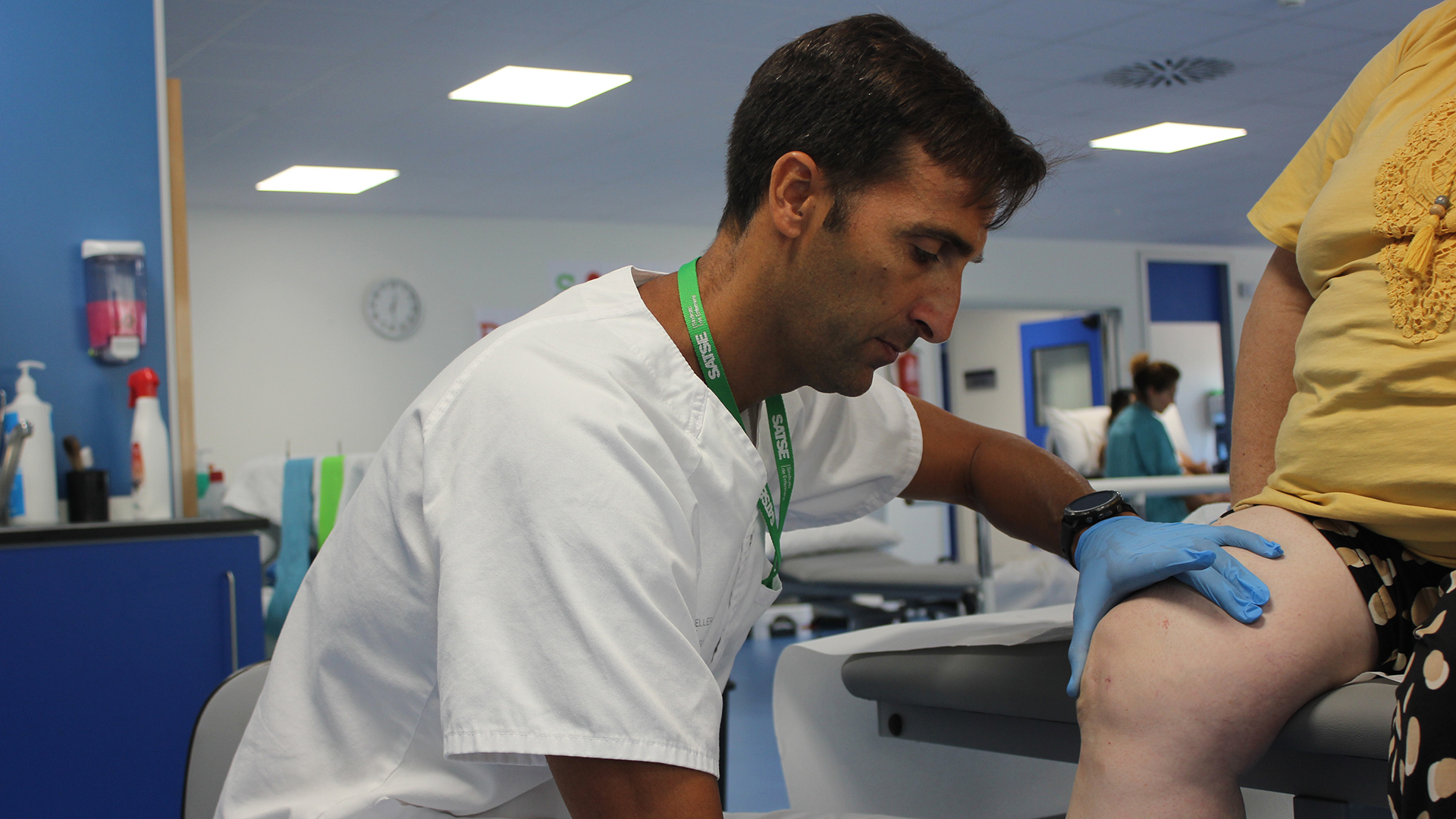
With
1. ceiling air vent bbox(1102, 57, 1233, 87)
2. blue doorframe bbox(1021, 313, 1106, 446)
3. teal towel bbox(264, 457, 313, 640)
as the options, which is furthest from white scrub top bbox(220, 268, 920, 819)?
blue doorframe bbox(1021, 313, 1106, 446)

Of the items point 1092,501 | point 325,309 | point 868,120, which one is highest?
point 325,309

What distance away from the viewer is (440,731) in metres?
0.92

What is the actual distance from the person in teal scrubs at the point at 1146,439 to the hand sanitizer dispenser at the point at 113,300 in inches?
195

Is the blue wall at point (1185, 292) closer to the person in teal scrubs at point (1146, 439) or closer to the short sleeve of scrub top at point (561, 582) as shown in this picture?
the person in teal scrubs at point (1146, 439)

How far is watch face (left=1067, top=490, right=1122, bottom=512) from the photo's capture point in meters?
1.12

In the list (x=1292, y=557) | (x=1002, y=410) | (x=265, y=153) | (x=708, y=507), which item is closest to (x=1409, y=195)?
(x=1292, y=557)

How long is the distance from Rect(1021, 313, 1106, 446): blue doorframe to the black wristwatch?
9435 mm

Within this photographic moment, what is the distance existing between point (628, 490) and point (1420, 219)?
27.2 inches

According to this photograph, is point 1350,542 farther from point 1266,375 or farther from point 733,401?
point 733,401

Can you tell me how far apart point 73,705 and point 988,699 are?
5.70 ft

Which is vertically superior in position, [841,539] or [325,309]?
[325,309]

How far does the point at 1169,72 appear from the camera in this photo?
569 centimetres

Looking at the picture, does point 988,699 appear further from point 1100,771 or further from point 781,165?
point 781,165

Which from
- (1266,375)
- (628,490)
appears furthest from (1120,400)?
(628,490)
